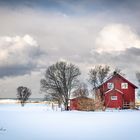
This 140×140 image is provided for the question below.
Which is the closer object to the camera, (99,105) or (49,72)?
(99,105)

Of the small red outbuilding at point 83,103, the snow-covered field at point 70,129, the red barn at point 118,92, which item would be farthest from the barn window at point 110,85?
the snow-covered field at point 70,129

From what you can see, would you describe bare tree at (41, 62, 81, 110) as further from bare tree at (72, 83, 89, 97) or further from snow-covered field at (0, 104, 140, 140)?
snow-covered field at (0, 104, 140, 140)

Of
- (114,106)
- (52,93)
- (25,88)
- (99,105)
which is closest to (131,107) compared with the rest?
(114,106)

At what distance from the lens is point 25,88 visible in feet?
348

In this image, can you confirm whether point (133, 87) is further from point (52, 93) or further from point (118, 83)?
point (52, 93)

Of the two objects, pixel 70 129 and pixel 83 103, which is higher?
pixel 83 103

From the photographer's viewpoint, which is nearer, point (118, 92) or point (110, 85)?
point (118, 92)

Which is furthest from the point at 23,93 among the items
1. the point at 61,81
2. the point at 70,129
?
the point at 70,129

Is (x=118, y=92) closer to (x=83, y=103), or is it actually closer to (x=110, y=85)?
(x=110, y=85)

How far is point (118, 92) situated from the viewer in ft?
224

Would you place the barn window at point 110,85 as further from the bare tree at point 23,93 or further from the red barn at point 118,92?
the bare tree at point 23,93

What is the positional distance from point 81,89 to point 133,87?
11268 millimetres

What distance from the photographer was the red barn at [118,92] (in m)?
67.9

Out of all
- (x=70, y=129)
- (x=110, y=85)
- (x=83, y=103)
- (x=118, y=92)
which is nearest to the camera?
(x=70, y=129)
